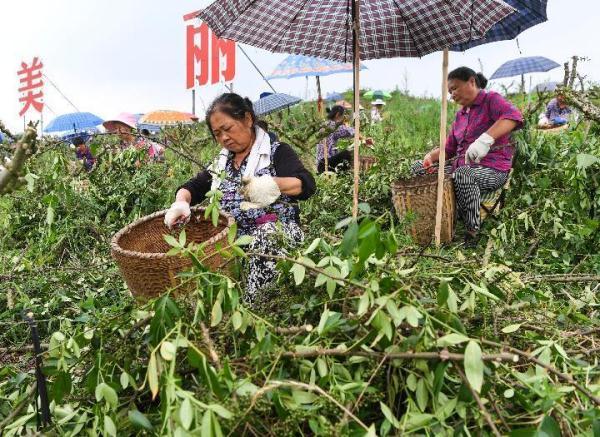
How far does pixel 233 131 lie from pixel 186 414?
62.8 inches

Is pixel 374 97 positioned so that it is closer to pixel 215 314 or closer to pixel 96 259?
pixel 96 259

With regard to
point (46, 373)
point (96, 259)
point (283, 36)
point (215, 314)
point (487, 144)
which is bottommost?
point (96, 259)

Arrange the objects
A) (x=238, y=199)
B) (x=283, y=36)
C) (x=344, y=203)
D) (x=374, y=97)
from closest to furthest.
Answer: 1. (x=238, y=199)
2. (x=283, y=36)
3. (x=344, y=203)
4. (x=374, y=97)

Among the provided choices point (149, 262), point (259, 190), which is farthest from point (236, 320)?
point (259, 190)

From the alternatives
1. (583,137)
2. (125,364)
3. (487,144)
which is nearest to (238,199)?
(125,364)

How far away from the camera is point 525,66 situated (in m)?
9.95

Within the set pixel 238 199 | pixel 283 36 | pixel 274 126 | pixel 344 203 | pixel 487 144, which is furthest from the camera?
pixel 274 126

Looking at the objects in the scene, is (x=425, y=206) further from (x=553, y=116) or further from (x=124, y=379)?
(x=553, y=116)

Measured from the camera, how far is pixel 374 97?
11.7 m

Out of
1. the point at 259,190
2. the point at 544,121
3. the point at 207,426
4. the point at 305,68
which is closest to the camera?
the point at 207,426

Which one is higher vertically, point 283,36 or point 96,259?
point 283,36

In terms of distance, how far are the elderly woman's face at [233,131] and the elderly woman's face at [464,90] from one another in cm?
186

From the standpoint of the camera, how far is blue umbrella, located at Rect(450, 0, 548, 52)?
3.07 meters

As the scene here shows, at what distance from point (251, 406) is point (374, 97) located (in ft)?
37.2
